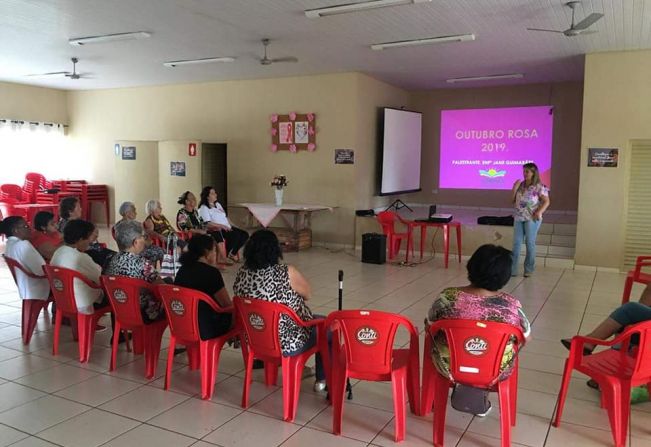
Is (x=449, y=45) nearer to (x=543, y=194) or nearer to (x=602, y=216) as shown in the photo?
(x=543, y=194)

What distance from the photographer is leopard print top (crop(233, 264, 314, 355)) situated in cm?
288

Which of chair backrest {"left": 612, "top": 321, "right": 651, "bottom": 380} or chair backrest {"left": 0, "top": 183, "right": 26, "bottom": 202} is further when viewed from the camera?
chair backrest {"left": 0, "top": 183, "right": 26, "bottom": 202}

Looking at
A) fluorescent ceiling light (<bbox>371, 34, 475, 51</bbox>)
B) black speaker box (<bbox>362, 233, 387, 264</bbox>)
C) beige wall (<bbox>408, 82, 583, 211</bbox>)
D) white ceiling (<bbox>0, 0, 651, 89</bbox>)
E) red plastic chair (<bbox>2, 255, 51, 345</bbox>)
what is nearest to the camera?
red plastic chair (<bbox>2, 255, 51, 345</bbox>)

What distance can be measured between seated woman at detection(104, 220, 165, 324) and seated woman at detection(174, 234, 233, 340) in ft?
1.12

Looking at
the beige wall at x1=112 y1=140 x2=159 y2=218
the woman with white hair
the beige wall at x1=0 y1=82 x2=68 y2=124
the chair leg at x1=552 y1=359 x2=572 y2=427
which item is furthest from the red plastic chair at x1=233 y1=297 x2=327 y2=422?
the beige wall at x1=0 y1=82 x2=68 y2=124

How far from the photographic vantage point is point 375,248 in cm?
765

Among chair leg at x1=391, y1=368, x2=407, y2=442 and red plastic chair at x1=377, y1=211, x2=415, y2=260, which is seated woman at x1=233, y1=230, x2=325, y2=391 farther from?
red plastic chair at x1=377, y1=211, x2=415, y2=260

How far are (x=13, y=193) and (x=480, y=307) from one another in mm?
10466

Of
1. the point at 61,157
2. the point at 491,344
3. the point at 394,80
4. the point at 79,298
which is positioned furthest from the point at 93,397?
the point at 61,157

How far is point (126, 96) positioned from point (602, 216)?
354 inches

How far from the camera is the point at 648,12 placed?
5.30 meters

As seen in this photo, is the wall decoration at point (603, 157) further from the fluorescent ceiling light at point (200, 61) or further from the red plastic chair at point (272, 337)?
the red plastic chair at point (272, 337)

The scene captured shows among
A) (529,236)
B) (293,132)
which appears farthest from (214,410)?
(293,132)

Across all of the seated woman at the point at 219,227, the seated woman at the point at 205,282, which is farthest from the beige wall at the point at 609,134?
the seated woman at the point at 205,282
